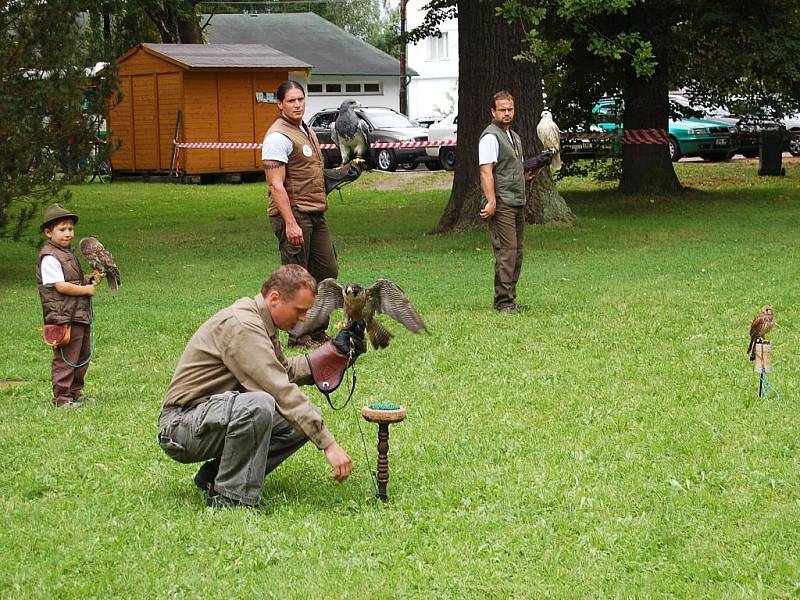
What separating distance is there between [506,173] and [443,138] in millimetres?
21865

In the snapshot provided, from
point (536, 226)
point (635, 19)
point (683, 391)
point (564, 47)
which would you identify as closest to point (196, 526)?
point (683, 391)

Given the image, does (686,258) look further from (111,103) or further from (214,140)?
(214,140)

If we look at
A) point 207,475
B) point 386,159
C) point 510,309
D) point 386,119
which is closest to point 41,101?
point 510,309

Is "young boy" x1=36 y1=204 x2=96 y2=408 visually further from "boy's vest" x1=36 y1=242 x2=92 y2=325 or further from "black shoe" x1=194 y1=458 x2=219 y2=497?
"black shoe" x1=194 y1=458 x2=219 y2=497

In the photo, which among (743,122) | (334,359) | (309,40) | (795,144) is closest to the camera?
(334,359)

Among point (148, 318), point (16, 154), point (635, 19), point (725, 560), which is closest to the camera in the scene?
point (725, 560)

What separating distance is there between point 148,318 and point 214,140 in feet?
66.4

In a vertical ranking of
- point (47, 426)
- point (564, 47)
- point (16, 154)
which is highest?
point (564, 47)

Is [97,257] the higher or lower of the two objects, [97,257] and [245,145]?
the lower

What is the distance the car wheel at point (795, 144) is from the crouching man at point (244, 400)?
2740 centimetres

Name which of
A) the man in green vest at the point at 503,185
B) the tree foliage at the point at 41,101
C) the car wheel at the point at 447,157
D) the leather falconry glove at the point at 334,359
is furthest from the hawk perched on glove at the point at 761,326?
the car wheel at the point at 447,157

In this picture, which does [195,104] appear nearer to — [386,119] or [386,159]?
[386,159]

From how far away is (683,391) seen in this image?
7688 mm

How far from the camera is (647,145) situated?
72.4 feet
